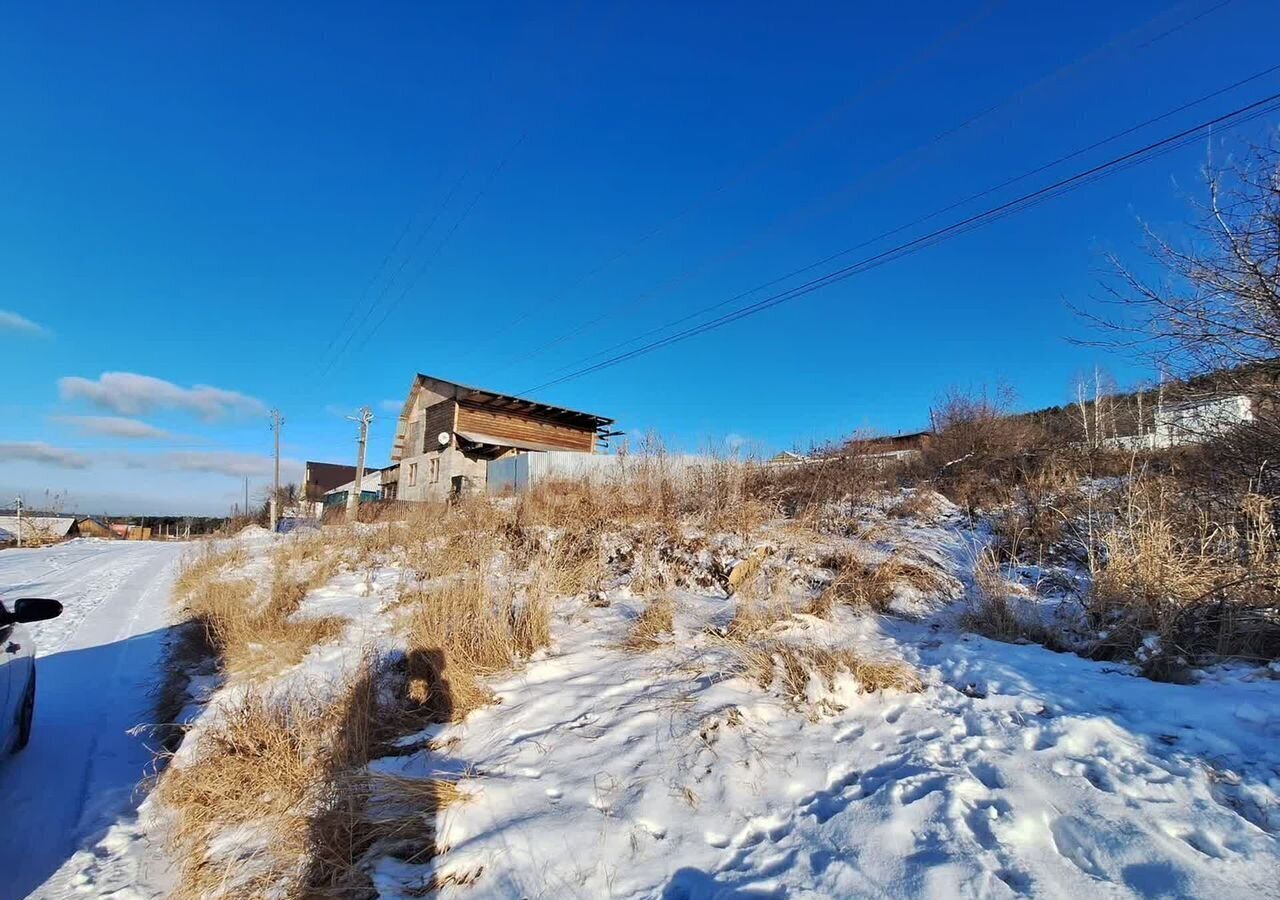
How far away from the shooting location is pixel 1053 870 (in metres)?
1.94

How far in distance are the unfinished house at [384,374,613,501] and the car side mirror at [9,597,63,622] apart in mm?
24162

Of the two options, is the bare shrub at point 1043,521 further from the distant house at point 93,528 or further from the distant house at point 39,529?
the distant house at point 93,528

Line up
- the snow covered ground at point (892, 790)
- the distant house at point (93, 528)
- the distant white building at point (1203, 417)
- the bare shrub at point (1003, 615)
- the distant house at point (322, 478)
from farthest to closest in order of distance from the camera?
the distant house at point (322, 478) < the distant house at point (93, 528) < the distant white building at point (1203, 417) < the bare shrub at point (1003, 615) < the snow covered ground at point (892, 790)

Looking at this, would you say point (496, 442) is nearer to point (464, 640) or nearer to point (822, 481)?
point (822, 481)

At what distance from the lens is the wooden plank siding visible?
3131 centimetres

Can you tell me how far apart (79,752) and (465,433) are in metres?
27.0

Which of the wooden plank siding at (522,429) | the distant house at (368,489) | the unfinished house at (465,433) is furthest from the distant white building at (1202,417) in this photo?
the distant house at (368,489)

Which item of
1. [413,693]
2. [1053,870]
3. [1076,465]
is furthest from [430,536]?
[1076,465]

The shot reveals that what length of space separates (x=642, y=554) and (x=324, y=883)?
491 cm

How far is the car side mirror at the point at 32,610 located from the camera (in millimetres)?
3900

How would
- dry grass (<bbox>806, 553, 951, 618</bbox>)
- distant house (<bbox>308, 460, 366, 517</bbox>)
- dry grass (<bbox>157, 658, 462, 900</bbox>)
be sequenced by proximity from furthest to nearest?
1. distant house (<bbox>308, 460, 366, 517</bbox>)
2. dry grass (<bbox>806, 553, 951, 618</bbox>)
3. dry grass (<bbox>157, 658, 462, 900</bbox>)

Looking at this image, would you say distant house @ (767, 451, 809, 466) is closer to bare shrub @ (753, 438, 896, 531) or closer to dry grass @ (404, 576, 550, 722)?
bare shrub @ (753, 438, 896, 531)

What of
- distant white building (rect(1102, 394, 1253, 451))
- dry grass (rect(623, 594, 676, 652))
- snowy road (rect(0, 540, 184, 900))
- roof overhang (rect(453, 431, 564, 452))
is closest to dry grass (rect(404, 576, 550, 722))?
dry grass (rect(623, 594, 676, 652))

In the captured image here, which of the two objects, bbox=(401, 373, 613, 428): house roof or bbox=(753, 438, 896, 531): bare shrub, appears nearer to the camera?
bbox=(753, 438, 896, 531): bare shrub
